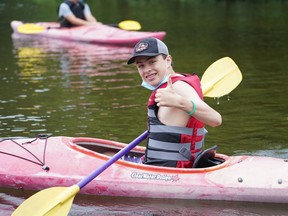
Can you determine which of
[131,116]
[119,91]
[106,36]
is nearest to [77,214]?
[131,116]

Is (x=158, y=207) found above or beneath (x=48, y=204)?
beneath

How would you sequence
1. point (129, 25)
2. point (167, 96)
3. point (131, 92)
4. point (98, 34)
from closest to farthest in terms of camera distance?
point (167, 96) → point (131, 92) → point (98, 34) → point (129, 25)

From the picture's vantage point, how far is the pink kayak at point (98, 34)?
14.1 meters

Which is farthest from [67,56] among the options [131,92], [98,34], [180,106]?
[180,106]

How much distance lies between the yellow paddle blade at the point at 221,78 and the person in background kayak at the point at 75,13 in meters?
8.88

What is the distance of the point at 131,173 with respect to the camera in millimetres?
5617

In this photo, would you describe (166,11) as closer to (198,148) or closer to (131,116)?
(131,116)

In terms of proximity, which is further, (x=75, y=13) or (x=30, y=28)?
(x=30, y=28)

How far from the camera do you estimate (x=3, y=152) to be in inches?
237

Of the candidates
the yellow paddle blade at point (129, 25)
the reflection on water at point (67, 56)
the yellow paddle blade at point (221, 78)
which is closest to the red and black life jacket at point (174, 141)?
the yellow paddle blade at point (221, 78)

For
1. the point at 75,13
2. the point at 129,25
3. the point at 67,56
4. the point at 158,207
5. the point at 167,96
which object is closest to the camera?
the point at 167,96

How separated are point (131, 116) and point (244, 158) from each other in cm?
299

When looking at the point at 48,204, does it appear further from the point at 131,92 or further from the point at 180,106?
the point at 131,92

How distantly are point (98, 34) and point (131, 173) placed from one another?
9200 millimetres
